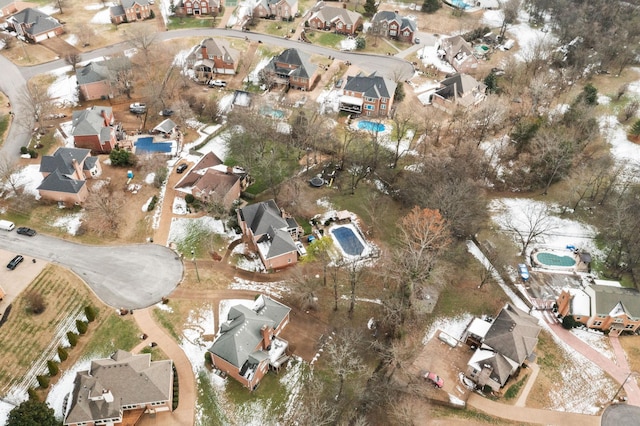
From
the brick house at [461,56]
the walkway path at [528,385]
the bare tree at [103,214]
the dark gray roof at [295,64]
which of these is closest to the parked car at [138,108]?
the bare tree at [103,214]

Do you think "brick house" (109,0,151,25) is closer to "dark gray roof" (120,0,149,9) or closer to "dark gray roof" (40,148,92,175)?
"dark gray roof" (120,0,149,9)

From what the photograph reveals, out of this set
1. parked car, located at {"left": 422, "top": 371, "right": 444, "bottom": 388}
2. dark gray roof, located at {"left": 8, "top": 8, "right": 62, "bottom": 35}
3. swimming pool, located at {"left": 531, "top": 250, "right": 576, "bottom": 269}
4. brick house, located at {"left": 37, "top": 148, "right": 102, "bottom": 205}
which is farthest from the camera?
dark gray roof, located at {"left": 8, "top": 8, "right": 62, "bottom": 35}

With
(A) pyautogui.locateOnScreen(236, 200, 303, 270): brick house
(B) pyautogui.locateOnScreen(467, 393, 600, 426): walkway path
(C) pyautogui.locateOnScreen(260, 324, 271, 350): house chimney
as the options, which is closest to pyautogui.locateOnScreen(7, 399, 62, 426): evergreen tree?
(C) pyautogui.locateOnScreen(260, 324, 271, 350): house chimney

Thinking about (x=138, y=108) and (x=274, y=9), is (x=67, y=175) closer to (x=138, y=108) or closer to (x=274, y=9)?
(x=138, y=108)

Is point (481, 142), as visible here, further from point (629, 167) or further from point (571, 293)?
point (571, 293)

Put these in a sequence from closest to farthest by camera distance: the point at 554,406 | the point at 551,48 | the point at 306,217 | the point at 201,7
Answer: the point at 554,406 < the point at 306,217 < the point at 551,48 < the point at 201,7

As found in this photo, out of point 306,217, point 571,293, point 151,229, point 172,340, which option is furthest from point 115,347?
point 571,293
